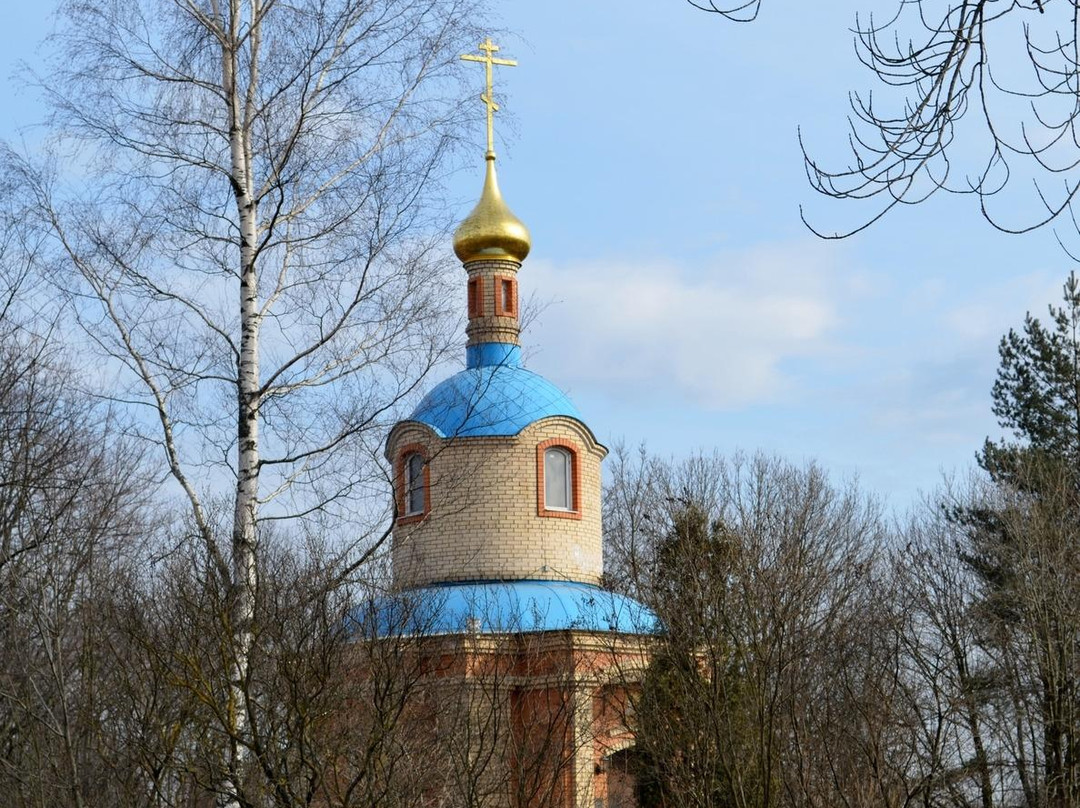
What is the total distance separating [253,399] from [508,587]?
507 inches

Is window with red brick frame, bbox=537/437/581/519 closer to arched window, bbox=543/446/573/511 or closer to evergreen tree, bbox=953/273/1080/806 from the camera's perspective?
arched window, bbox=543/446/573/511

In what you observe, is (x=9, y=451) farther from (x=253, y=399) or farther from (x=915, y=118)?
(x=915, y=118)

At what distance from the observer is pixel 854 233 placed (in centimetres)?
575

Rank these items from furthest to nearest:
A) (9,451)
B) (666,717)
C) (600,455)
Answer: (600,455)
(9,451)
(666,717)

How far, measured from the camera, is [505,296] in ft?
86.2

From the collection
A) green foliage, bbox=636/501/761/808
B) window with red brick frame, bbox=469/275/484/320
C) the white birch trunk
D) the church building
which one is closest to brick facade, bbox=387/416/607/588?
the church building

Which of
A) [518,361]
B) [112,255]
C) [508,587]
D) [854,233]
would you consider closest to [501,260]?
[518,361]

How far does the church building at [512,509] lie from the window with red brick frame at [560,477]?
0.07ft

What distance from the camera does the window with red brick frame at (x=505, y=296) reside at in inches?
1029

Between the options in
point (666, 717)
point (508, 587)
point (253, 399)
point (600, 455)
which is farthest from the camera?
point (600, 455)

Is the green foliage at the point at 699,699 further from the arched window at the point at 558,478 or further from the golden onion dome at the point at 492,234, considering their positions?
the golden onion dome at the point at 492,234

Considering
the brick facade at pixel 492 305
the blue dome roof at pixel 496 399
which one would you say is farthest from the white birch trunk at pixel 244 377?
the brick facade at pixel 492 305

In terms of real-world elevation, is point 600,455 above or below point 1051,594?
above

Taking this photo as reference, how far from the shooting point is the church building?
22219 millimetres
